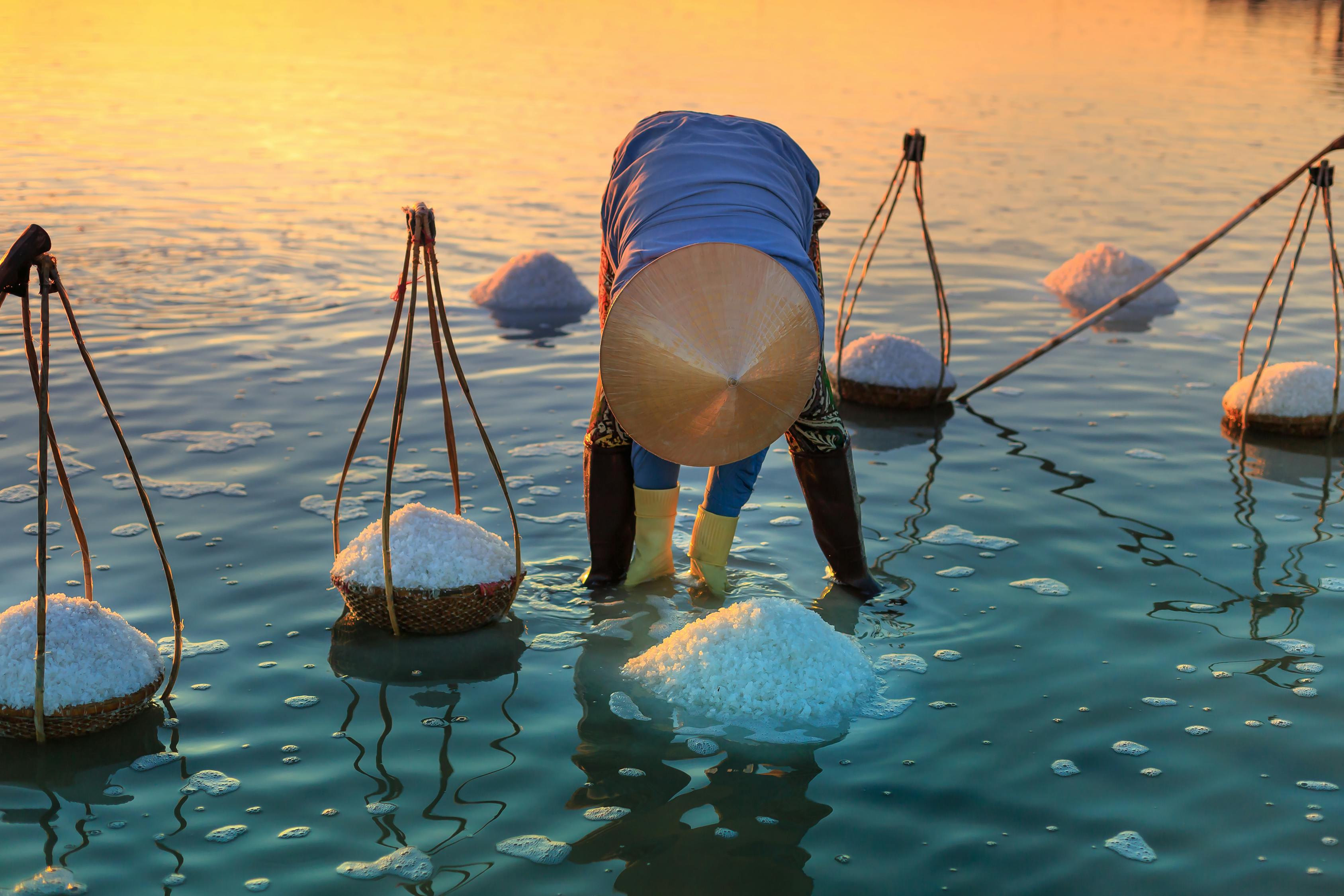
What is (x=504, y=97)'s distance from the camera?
17609 millimetres

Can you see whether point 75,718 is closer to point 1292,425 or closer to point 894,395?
point 894,395

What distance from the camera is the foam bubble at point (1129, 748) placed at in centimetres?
340

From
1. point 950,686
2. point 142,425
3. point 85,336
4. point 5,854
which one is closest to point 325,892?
point 5,854

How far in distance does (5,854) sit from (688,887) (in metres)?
1.61

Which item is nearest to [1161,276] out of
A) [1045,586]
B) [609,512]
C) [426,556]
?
[1045,586]

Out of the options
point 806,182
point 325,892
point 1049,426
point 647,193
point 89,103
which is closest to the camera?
point 325,892

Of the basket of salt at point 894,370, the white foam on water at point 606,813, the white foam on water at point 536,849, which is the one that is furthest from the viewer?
the basket of salt at point 894,370

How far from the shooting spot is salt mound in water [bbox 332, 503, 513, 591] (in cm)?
378

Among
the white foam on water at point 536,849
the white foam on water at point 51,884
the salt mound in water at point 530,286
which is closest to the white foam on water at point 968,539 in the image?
the white foam on water at point 536,849

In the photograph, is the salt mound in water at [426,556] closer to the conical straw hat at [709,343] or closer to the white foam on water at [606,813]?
the conical straw hat at [709,343]

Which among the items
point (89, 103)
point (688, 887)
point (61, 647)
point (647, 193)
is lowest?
point (688, 887)

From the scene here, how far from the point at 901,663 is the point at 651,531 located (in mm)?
986

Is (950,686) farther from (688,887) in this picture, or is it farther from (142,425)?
(142,425)

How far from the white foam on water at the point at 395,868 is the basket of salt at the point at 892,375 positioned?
436cm
